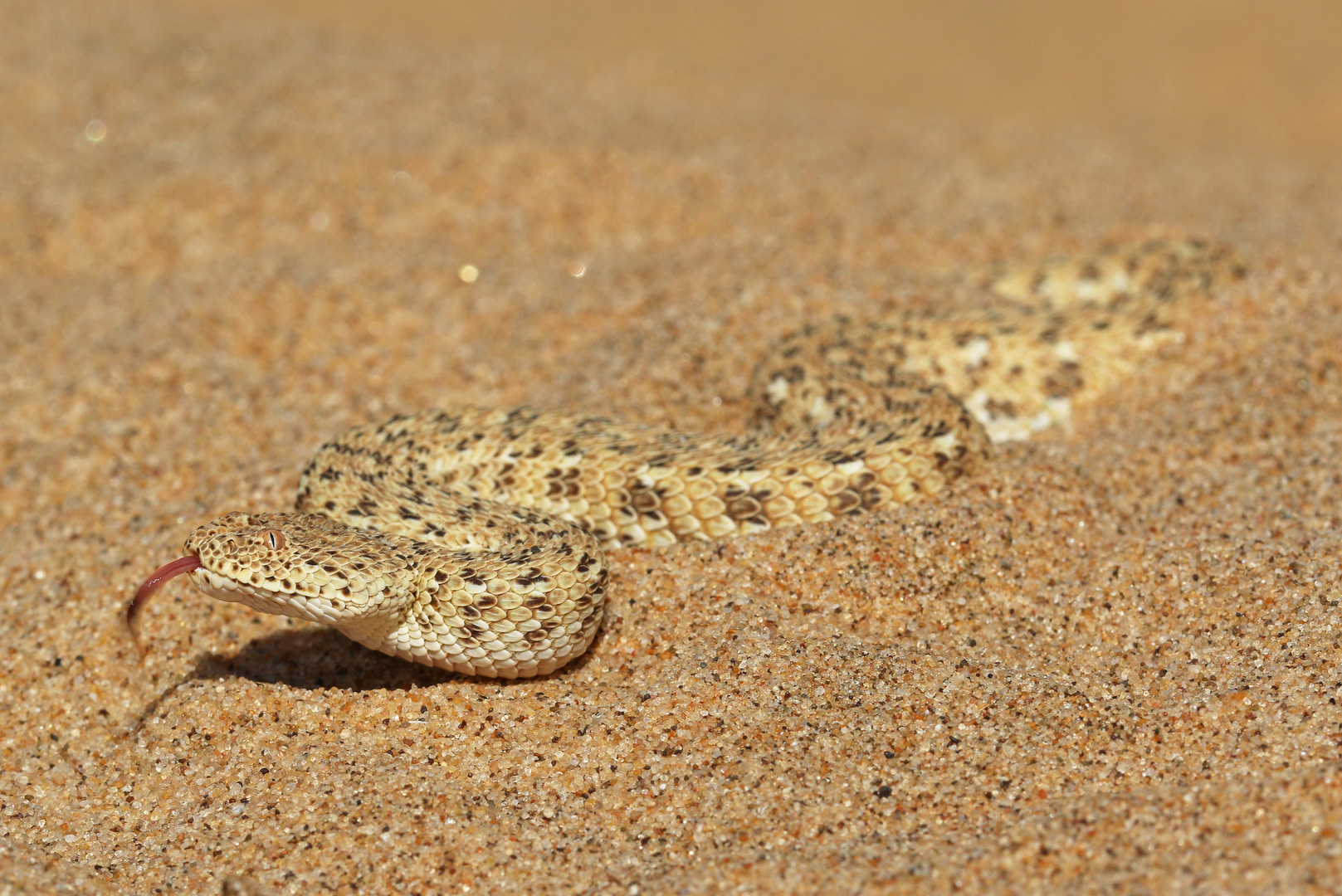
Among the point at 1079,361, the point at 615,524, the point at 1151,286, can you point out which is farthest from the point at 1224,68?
the point at 615,524

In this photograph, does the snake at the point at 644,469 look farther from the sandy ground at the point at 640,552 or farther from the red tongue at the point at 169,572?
the sandy ground at the point at 640,552

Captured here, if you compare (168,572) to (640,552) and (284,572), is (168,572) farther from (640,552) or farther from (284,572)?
(640,552)

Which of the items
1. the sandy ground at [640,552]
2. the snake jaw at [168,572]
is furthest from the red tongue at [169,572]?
the sandy ground at [640,552]

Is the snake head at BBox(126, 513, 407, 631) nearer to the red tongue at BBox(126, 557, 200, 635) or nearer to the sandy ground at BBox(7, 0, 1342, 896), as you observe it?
the red tongue at BBox(126, 557, 200, 635)

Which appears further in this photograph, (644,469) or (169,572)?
(644,469)

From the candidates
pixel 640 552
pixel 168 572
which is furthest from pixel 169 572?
pixel 640 552

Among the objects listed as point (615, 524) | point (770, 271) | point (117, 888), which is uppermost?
point (770, 271)

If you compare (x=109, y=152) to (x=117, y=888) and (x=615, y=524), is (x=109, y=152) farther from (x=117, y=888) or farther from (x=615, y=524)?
(x=117, y=888)
